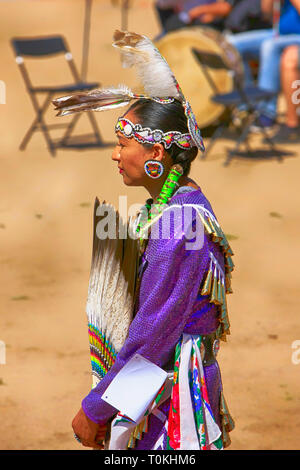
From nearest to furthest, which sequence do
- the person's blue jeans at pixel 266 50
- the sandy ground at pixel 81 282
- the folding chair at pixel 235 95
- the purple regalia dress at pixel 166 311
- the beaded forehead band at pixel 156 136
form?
the purple regalia dress at pixel 166 311, the beaded forehead band at pixel 156 136, the sandy ground at pixel 81 282, the folding chair at pixel 235 95, the person's blue jeans at pixel 266 50

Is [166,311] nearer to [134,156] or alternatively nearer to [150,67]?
[134,156]

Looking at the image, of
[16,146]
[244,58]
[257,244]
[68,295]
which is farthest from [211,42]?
[68,295]

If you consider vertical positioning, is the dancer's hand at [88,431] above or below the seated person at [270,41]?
above

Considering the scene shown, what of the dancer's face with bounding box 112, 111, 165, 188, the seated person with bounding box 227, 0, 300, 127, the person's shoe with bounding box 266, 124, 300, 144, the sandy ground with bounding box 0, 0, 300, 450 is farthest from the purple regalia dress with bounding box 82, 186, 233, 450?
the person's shoe with bounding box 266, 124, 300, 144

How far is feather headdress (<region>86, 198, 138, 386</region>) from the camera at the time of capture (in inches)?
104

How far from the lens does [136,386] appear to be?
259cm

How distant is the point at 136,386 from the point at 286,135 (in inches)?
328

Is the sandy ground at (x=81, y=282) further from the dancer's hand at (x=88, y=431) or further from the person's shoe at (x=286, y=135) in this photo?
the dancer's hand at (x=88, y=431)

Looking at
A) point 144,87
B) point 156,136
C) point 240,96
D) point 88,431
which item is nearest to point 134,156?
point 156,136

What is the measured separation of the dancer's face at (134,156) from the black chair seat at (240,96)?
663 centimetres

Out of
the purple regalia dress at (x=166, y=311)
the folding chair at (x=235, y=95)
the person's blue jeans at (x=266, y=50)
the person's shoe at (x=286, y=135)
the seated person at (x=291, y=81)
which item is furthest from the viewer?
the person's shoe at (x=286, y=135)

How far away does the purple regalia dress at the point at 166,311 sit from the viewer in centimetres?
255

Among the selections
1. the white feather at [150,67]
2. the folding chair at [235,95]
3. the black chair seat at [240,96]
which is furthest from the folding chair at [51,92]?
the white feather at [150,67]

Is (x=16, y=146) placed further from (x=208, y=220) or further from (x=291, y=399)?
(x=208, y=220)
